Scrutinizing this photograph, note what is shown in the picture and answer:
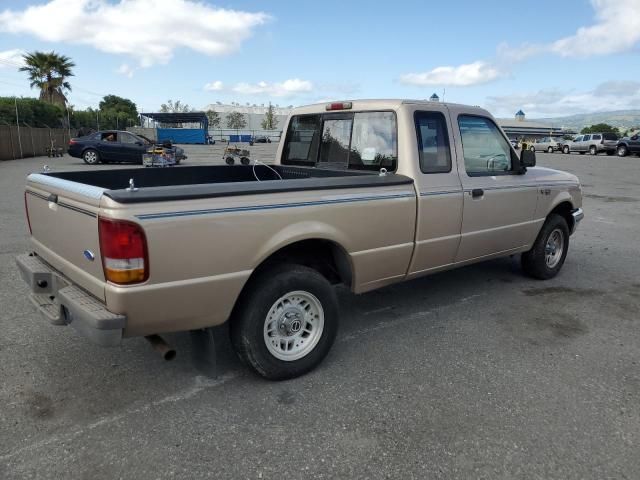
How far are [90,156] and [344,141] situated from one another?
20.3 m

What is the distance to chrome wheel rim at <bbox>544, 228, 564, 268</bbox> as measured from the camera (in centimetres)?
Answer: 584

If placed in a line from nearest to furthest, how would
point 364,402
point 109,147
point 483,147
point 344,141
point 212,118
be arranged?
point 364,402 → point 344,141 → point 483,147 → point 109,147 → point 212,118

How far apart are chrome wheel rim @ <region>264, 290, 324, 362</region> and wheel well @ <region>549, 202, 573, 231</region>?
3.75 metres

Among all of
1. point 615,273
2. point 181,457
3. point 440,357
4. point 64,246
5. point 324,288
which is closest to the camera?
point 181,457

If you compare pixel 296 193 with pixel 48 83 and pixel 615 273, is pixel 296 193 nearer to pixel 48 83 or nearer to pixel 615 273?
pixel 615 273

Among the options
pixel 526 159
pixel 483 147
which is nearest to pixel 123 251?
pixel 483 147

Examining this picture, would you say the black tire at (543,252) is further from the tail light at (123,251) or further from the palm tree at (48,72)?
the palm tree at (48,72)

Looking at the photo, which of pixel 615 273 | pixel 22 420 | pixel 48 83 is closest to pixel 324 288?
pixel 22 420

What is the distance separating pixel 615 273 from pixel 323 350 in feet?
15.1

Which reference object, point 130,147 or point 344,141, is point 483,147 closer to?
point 344,141

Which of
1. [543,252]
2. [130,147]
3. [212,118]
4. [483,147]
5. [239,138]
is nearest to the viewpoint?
[483,147]

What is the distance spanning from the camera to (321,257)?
387 cm

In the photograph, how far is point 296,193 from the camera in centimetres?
325

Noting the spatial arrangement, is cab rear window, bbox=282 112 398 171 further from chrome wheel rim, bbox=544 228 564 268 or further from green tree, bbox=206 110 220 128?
green tree, bbox=206 110 220 128
